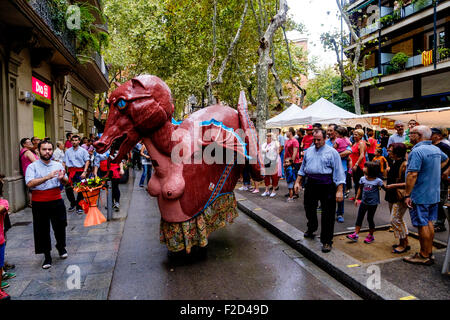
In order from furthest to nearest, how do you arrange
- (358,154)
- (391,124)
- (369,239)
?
1. (391,124)
2. (358,154)
3. (369,239)

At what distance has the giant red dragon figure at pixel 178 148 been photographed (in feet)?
12.5

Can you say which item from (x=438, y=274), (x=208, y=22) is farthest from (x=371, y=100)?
(x=438, y=274)

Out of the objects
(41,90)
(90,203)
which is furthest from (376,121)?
(41,90)

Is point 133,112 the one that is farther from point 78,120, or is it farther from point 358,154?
point 78,120

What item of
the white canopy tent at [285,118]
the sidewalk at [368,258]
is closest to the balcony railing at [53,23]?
the sidewalk at [368,258]

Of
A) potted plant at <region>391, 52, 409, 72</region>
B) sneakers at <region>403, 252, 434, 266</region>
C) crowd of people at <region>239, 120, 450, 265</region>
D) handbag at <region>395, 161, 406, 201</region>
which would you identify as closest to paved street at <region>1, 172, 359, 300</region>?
crowd of people at <region>239, 120, 450, 265</region>

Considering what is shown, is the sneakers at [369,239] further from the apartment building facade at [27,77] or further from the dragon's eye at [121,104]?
the apartment building facade at [27,77]

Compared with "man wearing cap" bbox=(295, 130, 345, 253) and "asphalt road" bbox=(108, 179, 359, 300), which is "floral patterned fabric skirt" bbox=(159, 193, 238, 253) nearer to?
"asphalt road" bbox=(108, 179, 359, 300)

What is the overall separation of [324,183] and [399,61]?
18.8 m

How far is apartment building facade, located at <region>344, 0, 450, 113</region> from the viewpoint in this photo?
17.1 meters

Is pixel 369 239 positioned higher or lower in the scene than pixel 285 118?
lower

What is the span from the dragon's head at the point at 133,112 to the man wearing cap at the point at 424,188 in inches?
133

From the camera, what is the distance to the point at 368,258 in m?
4.28
